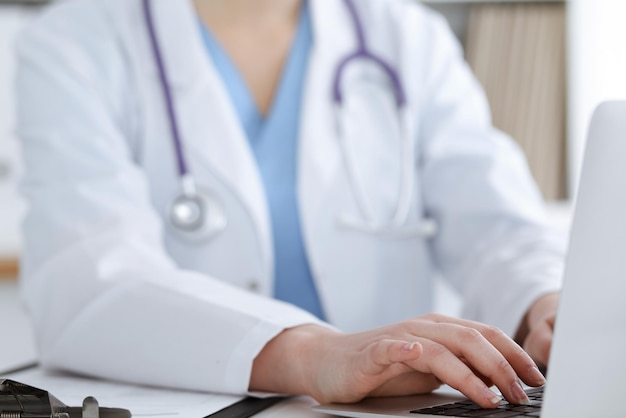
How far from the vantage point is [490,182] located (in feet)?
3.69

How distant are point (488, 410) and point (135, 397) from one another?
294mm

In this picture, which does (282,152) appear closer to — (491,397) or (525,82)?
(491,397)

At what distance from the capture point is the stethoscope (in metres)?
1.08

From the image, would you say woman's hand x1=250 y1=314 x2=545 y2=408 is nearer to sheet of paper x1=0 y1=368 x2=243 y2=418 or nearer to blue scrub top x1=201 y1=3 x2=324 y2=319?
sheet of paper x1=0 y1=368 x2=243 y2=418

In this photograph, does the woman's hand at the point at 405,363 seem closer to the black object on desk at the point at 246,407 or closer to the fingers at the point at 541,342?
the black object on desk at the point at 246,407

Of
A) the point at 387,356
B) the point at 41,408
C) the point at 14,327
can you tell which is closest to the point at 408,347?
the point at 387,356

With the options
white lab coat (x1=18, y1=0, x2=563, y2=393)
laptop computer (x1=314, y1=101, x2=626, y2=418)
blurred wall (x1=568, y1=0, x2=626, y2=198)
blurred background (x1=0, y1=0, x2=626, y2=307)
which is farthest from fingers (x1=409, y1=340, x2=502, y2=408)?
blurred background (x1=0, y1=0, x2=626, y2=307)

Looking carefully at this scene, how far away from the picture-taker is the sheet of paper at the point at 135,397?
0.64 m

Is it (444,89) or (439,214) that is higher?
(444,89)

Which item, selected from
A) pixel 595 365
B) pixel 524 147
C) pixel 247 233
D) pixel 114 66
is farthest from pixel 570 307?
pixel 524 147

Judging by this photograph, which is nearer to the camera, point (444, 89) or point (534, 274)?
point (534, 274)

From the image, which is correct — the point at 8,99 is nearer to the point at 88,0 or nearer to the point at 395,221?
the point at 88,0

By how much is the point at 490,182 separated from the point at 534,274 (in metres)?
0.25

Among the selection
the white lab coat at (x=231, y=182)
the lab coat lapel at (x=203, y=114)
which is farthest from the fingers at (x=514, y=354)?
the lab coat lapel at (x=203, y=114)
